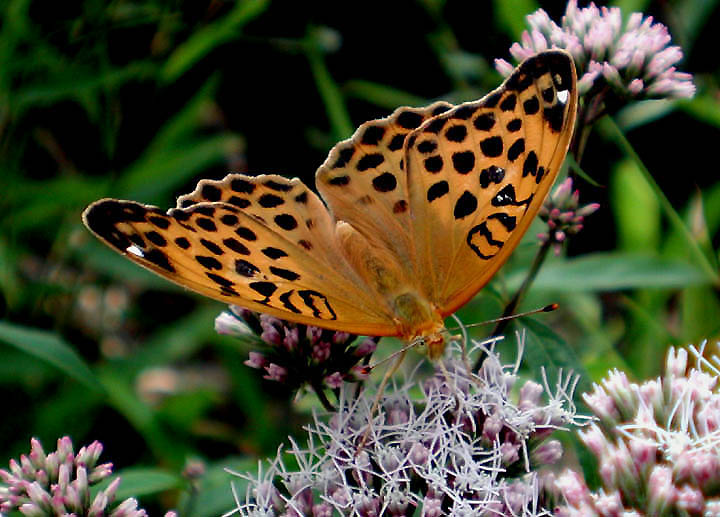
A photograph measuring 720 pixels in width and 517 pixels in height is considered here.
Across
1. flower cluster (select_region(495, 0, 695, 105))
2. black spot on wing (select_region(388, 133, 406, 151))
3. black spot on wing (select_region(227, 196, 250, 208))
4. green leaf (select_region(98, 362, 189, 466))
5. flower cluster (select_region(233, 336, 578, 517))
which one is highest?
flower cluster (select_region(495, 0, 695, 105))

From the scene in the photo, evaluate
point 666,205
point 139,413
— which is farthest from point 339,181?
point 139,413

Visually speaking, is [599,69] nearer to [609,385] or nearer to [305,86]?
[609,385]

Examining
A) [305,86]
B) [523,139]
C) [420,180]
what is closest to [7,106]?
[305,86]

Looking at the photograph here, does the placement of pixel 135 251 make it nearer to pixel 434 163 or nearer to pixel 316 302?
pixel 316 302

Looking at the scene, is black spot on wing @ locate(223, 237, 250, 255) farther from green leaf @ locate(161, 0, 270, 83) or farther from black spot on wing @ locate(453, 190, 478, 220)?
green leaf @ locate(161, 0, 270, 83)

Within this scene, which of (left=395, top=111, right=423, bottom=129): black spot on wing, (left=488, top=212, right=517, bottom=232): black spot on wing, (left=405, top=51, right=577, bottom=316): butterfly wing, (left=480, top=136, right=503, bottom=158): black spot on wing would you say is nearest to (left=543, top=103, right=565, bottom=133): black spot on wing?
(left=405, top=51, right=577, bottom=316): butterfly wing

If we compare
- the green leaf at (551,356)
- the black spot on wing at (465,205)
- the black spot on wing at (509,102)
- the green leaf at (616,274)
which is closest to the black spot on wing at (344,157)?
the black spot on wing at (465,205)
